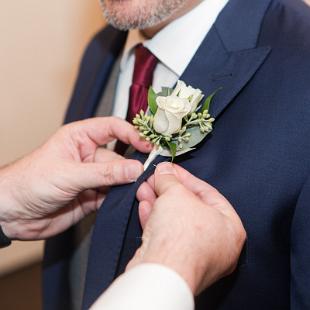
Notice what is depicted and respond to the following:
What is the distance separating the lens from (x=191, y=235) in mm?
642

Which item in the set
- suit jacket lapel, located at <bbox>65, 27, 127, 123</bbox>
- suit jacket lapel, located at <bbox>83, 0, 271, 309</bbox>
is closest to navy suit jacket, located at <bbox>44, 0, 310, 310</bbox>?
suit jacket lapel, located at <bbox>83, 0, 271, 309</bbox>

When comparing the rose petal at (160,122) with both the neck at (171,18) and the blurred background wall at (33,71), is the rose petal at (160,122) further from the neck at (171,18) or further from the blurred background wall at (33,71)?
the blurred background wall at (33,71)

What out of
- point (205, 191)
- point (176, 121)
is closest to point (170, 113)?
point (176, 121)

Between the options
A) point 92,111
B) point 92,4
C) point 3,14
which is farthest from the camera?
point 92,4

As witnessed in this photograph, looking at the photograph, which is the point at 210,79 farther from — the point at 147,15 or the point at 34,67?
the point at 34,67

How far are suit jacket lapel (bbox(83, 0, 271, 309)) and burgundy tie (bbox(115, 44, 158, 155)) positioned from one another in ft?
0.44

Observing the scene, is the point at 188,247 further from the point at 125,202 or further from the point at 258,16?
the point at 258,16

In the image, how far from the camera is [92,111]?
118 centimetres

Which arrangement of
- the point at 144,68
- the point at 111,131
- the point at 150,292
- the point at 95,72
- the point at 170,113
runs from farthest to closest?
1. the point at 95,72
2. the point at 144,68
3. the point at 111,131
4. the point at 170,113
5. the point at 150,292

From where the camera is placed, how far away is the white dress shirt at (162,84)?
588 millimetres

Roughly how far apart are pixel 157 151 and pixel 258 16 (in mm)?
301

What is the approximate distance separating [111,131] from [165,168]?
7.5 inches

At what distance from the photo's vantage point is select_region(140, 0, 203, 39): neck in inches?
37.6

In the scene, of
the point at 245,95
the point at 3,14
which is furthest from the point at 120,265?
the point at 3,14
